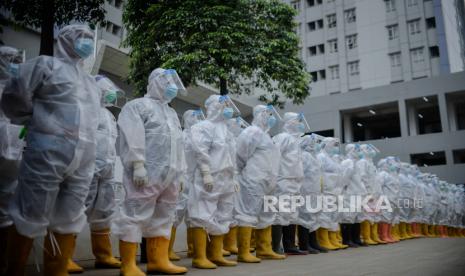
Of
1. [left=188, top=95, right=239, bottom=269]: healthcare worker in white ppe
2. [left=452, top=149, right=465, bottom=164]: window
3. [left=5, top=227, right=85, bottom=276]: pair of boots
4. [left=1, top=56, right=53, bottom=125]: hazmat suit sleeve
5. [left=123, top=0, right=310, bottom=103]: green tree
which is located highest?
[left=123, top=0, right=310, bottom=103]: green tree

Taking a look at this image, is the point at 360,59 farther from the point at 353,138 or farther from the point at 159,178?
the point at 159,178

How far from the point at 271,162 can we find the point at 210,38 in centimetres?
474

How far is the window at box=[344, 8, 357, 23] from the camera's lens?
26.5m

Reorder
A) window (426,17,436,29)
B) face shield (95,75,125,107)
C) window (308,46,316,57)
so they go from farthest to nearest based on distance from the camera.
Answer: window (308,46,316,57) → window (426,17,436,29) → face shield (95,75,125,107)

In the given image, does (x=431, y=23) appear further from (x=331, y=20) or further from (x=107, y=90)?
(x=107, y=90)

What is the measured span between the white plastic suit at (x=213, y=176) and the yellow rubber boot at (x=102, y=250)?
3.23 ft

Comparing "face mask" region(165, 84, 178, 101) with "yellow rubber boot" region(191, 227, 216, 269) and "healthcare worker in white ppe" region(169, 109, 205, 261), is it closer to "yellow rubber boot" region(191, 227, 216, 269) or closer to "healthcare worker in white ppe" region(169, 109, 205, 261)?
"healthcare worker in white ppe" region(169, 109, 205, 261)

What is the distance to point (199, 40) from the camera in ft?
30.9

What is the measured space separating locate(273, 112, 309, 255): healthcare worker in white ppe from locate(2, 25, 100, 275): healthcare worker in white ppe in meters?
3.36

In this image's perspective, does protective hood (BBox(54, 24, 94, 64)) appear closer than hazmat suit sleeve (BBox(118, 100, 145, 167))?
Yes

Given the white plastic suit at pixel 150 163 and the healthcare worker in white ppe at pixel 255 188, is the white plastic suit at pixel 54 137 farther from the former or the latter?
the healthcare worker in white ppe at pixel 255 188

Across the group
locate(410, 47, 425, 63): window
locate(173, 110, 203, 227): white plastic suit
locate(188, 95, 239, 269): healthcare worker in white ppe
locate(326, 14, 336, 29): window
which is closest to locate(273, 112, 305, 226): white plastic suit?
locate(188, 95, 239, 269): healthcare worker in white ppe

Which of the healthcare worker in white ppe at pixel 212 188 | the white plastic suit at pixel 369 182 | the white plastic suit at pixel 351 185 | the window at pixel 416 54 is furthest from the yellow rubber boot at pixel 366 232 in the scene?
the window at pixel 416 54

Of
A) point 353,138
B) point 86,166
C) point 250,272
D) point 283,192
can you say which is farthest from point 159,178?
point 353,138
